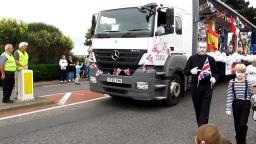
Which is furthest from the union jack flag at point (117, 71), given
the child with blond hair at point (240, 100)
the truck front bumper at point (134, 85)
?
the child with blond hair at point (240, 100)

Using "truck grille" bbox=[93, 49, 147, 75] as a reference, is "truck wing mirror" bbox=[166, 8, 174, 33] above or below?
above

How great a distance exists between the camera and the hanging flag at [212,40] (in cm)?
1263

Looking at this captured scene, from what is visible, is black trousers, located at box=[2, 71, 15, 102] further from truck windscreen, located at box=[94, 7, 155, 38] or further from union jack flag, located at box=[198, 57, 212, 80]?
union jack flag, located at box=[198, 57, 212, 80]

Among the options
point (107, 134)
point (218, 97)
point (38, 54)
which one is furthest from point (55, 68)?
point (107, 134)

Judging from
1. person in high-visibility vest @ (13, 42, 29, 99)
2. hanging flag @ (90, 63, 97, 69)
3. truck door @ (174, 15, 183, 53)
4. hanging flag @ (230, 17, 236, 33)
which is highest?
hanging flag @ (230, 17, 236, 33)

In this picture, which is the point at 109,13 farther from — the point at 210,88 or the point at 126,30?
the point at 210,88

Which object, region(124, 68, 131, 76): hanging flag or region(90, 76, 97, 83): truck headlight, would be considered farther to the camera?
region(90, 76, 97, 83): truck headlight

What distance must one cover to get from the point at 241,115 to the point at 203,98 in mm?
1043

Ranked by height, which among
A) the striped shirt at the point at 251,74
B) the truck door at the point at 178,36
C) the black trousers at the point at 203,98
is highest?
the truck door at the point at 178,36

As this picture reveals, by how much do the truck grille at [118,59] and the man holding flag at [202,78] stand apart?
2607mm

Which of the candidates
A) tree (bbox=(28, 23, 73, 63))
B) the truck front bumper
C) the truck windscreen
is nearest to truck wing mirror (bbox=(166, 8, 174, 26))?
the truck windscreen

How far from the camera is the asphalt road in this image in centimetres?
732

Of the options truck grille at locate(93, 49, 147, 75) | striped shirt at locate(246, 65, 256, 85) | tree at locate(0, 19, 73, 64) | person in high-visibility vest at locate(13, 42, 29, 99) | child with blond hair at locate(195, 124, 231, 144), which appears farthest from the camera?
tree at locate(0, 19, 73, 64)

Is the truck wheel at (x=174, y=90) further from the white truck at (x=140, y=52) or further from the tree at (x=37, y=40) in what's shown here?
the tree at (x=37, y=40)
